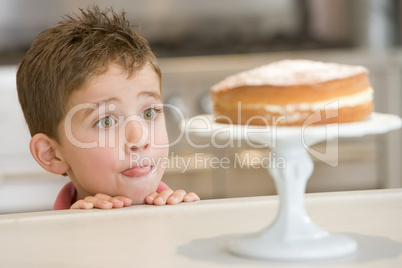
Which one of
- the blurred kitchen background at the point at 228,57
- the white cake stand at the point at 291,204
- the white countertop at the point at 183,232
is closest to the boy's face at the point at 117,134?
the white countertop at the point at 183,232

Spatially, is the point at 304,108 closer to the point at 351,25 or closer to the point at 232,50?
the point at 232,50

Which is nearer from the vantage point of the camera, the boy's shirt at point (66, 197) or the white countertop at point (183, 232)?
the white countertop at point (183, 232)

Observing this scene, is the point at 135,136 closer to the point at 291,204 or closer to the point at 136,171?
the point at 136,171

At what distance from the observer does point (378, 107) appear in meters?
2.96

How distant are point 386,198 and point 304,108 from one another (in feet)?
1.32

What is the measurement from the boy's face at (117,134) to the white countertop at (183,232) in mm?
298

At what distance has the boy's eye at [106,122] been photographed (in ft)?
3.96

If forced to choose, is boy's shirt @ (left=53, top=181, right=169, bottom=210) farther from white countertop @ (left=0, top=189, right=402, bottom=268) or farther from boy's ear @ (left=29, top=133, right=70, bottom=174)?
white countertop @ (left=0, top=189, right=402, bottom=268)

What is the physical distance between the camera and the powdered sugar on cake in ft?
1.99

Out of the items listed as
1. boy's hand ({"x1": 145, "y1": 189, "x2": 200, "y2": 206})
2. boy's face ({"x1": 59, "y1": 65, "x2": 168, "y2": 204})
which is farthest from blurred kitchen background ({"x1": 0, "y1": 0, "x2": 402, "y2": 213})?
boy's hand ({"x1": 145, "y1": 189, "x2": 200, "y2": 206})

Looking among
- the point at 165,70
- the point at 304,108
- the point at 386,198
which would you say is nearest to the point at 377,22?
the point at 165,70

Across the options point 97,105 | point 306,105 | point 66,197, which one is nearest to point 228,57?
point 66,197

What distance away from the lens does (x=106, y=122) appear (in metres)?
1.22

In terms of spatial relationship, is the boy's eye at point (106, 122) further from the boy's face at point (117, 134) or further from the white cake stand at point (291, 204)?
the white cake stand at point (291, 204)
